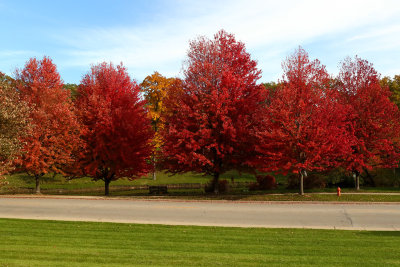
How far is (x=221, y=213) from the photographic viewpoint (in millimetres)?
18656

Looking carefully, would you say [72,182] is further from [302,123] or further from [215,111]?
[302,123]

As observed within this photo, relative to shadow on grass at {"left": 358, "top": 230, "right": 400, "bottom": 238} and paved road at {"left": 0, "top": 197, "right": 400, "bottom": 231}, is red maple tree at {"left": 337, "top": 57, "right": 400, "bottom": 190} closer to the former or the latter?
paved road at {"left": 0, "top": 197, "right": 400, "bottom": 231}

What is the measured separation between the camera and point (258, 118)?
25.5m

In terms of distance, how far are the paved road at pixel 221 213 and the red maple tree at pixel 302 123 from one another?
328cm

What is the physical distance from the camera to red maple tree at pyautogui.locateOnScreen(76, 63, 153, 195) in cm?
2845

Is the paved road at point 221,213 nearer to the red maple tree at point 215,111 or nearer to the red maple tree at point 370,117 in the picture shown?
the red maple tree at point 215,111

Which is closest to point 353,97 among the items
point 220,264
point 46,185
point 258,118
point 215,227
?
point 258,118

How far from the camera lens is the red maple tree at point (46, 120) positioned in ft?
90.2

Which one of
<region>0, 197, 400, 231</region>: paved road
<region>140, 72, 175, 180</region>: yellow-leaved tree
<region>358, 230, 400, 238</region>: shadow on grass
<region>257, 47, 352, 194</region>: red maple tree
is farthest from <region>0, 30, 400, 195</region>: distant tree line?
<region>140, 72, 175, 180</region>: yellow-leaved tree

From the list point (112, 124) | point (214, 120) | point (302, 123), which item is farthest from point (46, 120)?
point (302, 123)

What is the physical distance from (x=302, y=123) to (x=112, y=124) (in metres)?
13.8

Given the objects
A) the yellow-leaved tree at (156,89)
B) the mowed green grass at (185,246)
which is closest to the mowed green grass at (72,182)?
the yellow-leaved tree at (156,89)

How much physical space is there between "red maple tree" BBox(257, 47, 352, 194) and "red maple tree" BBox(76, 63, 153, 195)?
9994 millimetres

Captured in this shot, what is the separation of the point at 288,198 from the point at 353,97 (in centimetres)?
1190
